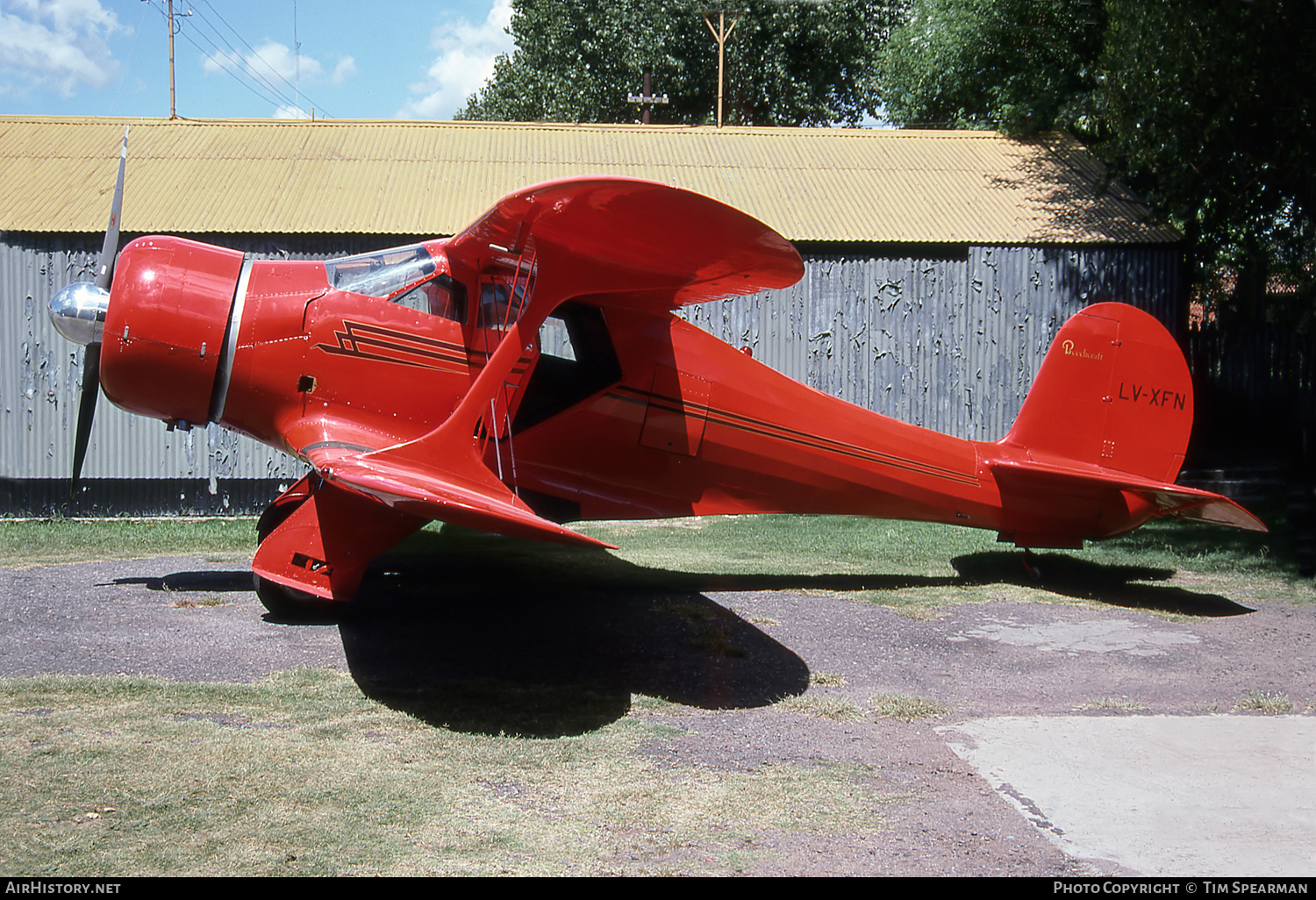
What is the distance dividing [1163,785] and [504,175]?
38.8 feet

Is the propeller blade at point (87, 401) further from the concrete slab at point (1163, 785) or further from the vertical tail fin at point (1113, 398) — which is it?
the vertical tail fin at point (1113, 398)

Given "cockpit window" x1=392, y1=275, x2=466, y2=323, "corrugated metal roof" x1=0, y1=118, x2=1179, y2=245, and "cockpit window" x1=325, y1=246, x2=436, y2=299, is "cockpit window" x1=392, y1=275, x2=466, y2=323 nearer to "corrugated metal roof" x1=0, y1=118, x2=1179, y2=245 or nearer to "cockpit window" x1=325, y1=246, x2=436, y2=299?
"cockpit window" x1=325, y1=246, x2=436, y2=299

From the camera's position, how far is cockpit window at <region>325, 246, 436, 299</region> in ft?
21.0

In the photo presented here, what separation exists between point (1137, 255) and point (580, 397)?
990 cm

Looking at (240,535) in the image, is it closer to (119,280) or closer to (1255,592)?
(119,280)

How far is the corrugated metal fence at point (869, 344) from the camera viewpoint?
11.8 metres

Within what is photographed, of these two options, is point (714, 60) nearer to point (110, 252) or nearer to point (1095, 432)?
point (1095, 432)

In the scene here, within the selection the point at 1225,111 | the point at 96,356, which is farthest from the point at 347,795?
the point at 1225,111

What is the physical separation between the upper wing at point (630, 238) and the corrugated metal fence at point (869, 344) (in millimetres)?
6193

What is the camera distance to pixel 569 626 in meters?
6.62

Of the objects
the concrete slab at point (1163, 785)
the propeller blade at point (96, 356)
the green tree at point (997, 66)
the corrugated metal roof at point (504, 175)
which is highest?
the green tree at point (997, 66)

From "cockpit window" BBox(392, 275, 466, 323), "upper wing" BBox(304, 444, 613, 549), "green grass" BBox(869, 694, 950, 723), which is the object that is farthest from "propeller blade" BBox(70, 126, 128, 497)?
"green grass" BBox(869, 694, 950, 723)

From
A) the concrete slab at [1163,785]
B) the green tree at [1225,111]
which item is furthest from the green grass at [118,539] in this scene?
the green tree at [1225,111]

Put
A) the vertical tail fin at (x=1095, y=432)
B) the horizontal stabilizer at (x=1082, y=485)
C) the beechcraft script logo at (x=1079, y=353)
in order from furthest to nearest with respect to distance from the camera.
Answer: the beechcraft script logo at (x=1079, y=353)
the vertical tail fin at (x=1095, y=432)
the horizontal stabilizer at (x=1082, y=485)
